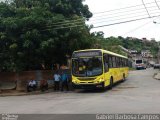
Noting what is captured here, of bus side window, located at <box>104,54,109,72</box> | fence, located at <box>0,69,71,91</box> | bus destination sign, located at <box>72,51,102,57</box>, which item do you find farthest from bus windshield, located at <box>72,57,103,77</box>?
fence, located at <box>0,69,71,91</box>

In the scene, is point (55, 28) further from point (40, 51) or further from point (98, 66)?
point (98, 66)

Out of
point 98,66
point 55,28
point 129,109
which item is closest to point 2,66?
point 55,28

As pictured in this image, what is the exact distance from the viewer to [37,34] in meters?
26.4

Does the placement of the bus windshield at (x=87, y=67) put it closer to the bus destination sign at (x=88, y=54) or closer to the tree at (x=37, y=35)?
the bus destination sign at (x=88, y=54)

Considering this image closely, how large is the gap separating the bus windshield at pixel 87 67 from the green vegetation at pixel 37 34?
135 inches

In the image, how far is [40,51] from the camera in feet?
87.0

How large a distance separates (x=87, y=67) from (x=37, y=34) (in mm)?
5441

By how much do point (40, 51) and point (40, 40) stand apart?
892 mm

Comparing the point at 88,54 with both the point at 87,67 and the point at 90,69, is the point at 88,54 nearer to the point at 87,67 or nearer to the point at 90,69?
the point at 87,67

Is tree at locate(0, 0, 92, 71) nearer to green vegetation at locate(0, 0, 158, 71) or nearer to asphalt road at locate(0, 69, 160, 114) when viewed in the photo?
green vegetation at locate(0, 0, 158, 71)

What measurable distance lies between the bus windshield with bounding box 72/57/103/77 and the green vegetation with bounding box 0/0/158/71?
344cm

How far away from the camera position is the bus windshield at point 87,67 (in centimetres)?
2338

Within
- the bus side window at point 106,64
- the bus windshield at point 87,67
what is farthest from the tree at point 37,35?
the bus side window at point 106,64

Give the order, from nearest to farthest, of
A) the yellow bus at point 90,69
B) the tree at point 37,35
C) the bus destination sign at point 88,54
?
the yellow bus at point 90,69, the bus destination sign at point 88,54, the tree at point 37,35
